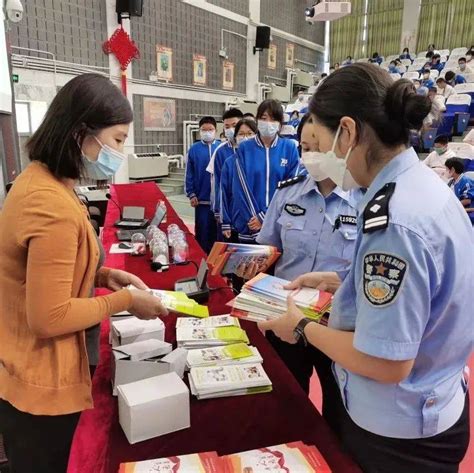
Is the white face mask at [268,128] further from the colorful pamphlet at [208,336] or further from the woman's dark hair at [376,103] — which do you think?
the woman's dark hair at [376,103]

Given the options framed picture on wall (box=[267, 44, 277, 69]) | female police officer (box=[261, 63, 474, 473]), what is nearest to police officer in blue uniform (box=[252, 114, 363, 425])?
female police officer (box=[261, 63, 474, 473])

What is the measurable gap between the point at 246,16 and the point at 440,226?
533 inches

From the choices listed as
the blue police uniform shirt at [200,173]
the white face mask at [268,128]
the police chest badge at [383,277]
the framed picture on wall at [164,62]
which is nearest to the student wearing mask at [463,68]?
the framed picture on wall at [164,62]

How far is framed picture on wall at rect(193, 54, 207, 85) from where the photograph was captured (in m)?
11.0

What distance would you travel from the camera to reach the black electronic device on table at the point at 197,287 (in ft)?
5.82

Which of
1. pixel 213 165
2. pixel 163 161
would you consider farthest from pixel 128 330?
pixel 163 161

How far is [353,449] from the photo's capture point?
97cm

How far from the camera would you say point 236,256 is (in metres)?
1.63

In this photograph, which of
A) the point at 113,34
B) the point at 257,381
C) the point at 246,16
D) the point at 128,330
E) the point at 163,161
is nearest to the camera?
the point at 257,381

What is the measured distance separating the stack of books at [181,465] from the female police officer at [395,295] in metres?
0.31

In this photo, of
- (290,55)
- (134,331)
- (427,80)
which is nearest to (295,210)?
→ (134,331)

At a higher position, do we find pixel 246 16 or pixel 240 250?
pixel 246 16

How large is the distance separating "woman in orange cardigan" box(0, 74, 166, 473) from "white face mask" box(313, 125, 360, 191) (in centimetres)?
53

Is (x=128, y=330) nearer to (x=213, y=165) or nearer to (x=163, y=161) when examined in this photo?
(x=213, y=165)
